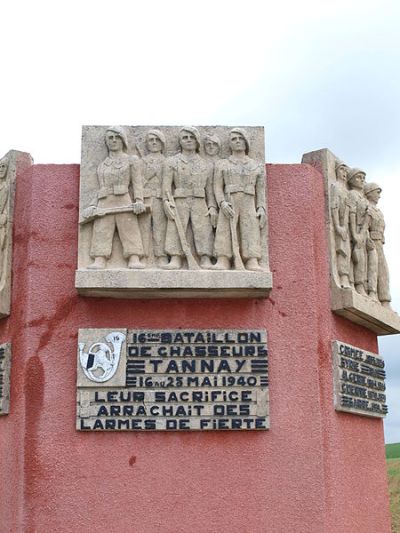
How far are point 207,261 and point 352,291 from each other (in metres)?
1.61

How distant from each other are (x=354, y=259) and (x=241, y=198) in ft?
5.39

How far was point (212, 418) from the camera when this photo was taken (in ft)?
24.8

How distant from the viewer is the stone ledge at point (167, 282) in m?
7.60

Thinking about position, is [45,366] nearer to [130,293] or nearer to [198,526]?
[130,293]

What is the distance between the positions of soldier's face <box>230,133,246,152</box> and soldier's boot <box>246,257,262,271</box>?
3.96 feet

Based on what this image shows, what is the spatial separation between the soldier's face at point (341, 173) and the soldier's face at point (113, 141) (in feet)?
8.40

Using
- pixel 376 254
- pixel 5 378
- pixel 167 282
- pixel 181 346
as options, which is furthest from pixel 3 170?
pixel 376 254

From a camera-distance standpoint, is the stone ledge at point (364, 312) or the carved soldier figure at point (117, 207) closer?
the carved soldier figure at point (117, 207)

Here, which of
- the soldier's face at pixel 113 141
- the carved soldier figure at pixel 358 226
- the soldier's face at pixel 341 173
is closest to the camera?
the soldier's face at pixel 113 141

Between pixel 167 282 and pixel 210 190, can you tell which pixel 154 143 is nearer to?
pixel 210 190

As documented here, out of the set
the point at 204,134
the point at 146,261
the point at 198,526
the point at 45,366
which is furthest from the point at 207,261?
the point at 198,526

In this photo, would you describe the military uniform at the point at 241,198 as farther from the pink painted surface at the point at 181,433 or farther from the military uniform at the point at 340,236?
the military uniform at the point at 340,236

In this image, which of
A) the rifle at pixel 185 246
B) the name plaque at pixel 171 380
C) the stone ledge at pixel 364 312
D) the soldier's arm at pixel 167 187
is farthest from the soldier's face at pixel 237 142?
the name plaque at pixel 171 380

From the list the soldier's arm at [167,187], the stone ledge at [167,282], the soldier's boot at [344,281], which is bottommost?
the stone ledge at [167,282]
